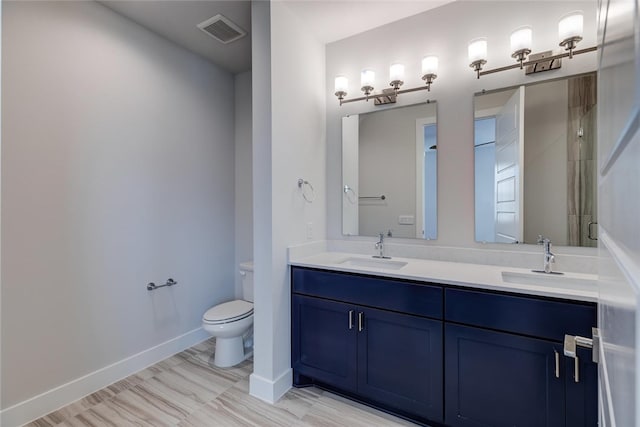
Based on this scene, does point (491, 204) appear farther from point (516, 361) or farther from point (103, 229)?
point (103, 229)

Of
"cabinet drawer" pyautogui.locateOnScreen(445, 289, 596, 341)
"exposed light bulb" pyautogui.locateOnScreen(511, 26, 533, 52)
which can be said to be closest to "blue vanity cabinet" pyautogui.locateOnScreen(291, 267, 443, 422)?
"cabinet drawer" pyautogui.locateOnScreen(445, 289, 596, 341)

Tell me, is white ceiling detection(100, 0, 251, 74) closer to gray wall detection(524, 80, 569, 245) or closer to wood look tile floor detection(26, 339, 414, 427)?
gray wall detection(524, 80, 569, 245)

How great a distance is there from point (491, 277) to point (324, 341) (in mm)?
1081

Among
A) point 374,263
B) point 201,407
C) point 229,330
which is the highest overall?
point 374,263

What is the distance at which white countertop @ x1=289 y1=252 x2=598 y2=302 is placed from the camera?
1370 mm

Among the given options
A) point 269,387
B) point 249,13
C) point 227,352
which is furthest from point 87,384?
point 249,13

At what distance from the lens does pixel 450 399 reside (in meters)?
1.55

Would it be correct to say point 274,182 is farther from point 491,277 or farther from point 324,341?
point 491,277

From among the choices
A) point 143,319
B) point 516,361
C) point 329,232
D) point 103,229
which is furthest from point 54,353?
point 516,361

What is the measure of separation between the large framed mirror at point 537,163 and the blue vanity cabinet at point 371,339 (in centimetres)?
75

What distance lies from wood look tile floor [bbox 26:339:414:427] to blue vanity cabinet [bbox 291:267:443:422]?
0.11 meters

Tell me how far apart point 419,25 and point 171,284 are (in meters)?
2.81

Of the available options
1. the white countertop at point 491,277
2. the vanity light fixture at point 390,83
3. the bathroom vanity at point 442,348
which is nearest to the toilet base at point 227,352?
the bathroom vanity at point 442,348

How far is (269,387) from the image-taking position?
1.93 metres
